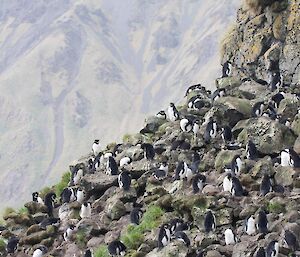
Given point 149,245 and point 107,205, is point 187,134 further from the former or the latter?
point 149,245

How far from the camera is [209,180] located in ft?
91.8

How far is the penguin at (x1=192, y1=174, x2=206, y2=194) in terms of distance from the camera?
1030 inches

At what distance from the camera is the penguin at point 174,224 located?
2297cm

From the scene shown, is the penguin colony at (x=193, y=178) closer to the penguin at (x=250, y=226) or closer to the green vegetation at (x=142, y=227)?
the penguin at (x=250, y=226)

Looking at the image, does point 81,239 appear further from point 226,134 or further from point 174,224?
point 226,134

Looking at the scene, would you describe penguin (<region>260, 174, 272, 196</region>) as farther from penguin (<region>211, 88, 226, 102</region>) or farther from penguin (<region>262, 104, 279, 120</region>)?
penguin (<region>211, 88, 226, 102</region>)

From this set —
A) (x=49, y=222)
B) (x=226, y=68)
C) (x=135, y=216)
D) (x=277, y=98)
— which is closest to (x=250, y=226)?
(x=135, y=216)

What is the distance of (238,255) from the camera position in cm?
2038

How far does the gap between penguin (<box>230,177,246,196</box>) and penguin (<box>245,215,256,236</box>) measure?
2.53m

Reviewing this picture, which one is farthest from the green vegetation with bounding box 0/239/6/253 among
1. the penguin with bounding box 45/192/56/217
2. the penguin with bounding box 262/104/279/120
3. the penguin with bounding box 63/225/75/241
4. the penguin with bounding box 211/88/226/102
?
the penguin with bounding box 211/88/226/102

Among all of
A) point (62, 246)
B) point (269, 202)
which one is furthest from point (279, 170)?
point (62, 246)

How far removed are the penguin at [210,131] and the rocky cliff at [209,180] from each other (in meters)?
0.05

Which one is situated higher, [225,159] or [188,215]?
[225,159]

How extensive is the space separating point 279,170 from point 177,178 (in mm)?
4423
